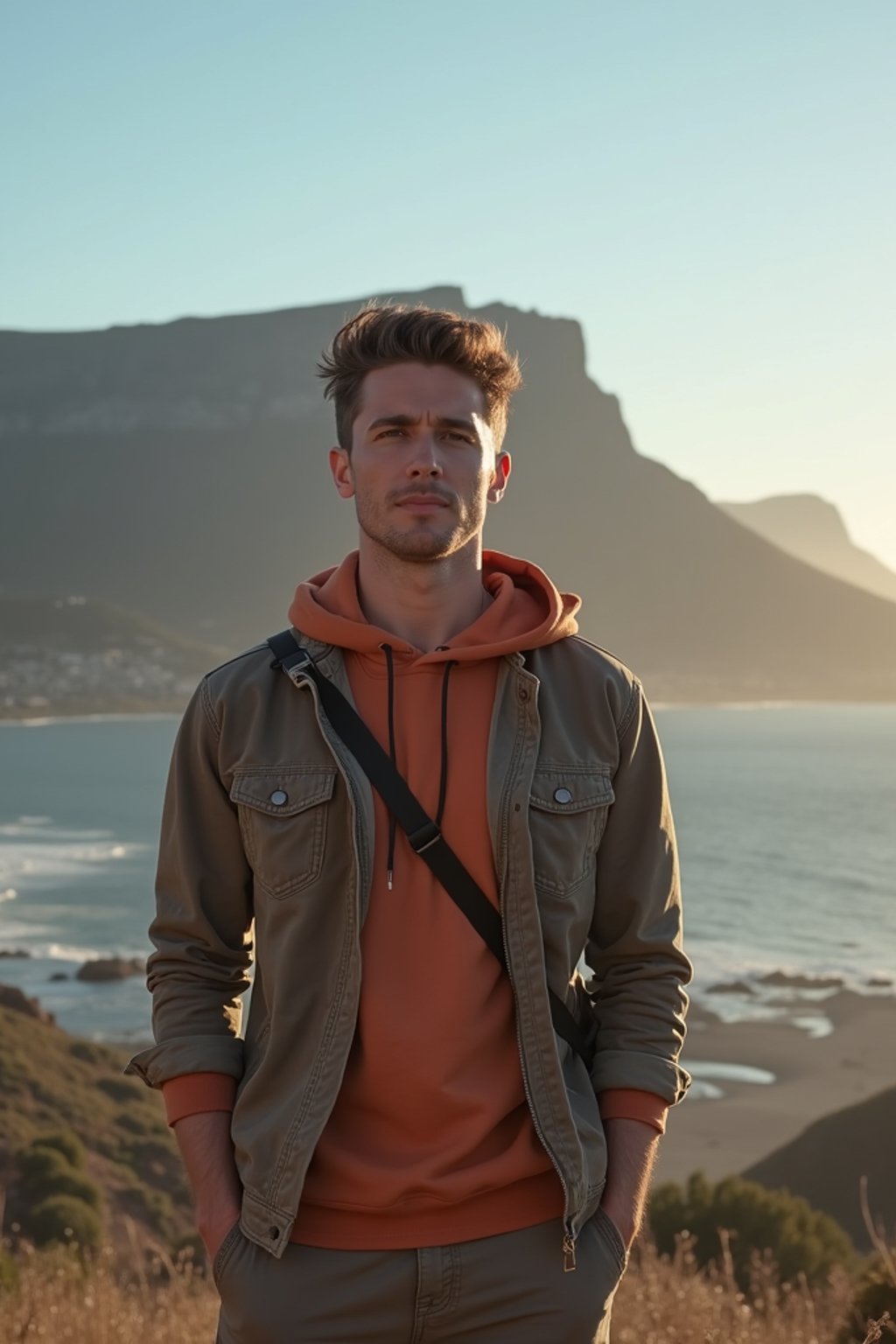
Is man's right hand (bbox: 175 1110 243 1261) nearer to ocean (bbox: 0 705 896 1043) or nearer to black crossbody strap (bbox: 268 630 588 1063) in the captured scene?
black crossbody strap (bbox: 268 630 588 1063)

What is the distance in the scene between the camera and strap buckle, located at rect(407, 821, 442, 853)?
86.0 inches

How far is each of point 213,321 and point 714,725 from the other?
8544cm

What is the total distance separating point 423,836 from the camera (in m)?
2.19

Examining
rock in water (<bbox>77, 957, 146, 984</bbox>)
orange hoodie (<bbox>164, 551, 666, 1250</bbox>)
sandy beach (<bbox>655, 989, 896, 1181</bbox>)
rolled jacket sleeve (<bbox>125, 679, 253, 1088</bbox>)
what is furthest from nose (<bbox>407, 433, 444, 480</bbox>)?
rock in water (<bbox>77, 957, 146, 984</bbox>)

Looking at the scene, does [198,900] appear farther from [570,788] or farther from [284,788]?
[570,788]

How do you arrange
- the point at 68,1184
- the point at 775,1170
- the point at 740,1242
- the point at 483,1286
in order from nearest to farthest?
1. the point at 483,1286
2. the point at 740,1242
3. the point at 68,1184
4. the point at 775,1170

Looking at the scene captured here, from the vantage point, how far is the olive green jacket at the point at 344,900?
2145 mm

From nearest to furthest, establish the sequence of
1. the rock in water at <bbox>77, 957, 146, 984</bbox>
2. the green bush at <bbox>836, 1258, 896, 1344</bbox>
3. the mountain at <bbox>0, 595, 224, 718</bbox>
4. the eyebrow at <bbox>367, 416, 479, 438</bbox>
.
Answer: the eyebrow at <bbox>367, 416, 479, 438</bbox> < the green bush at <bbox>836, 1258, 896, 1344</bbox> < the rock in water at <bbox>77, 957, 146, 984</bbox> < the mountain at <bbox>0, 595, 224, 718</bbox>

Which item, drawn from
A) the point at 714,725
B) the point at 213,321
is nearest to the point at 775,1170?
the point at 714,725

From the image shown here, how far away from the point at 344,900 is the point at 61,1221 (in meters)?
15.1

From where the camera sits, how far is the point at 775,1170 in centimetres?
2098

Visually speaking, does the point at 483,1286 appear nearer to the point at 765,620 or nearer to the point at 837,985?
the point at 837,985

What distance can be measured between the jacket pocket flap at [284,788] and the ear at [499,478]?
0.63 m

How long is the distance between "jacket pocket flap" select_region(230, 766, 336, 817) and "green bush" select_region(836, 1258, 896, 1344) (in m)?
2.70
